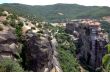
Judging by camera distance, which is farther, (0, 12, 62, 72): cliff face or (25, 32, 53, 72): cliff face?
(25, 32, 53, 72): cliff face

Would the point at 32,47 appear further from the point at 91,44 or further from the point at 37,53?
the point at 91,44

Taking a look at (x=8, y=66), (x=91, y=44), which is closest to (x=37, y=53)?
(x=8, y=66)

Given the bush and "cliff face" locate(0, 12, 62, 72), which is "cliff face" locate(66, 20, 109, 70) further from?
the bush

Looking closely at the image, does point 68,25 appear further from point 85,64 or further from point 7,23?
point 7,23

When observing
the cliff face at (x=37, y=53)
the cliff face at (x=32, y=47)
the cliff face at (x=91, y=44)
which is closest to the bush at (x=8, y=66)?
the cliff face at (x=32, y=47)

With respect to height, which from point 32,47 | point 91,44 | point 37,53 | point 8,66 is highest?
point 8,66

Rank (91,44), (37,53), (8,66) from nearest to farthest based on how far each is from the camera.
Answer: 1. (8,66)
2. (37,53)
3. (91,44)

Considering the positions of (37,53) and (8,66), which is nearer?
(8,66)

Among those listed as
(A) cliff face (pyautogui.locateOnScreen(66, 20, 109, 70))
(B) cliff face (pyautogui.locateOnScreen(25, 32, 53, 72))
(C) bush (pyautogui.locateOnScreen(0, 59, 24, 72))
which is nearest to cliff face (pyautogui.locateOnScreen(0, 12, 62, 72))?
(B) cliff face (pyautogui.locateOnScreen(25, 32, 53, 72))

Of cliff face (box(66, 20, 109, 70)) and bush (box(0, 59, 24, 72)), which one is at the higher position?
bush (box(0, 59, 24, 72))

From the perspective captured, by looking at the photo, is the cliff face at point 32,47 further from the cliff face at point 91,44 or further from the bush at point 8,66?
the cliff face at point 91,44
